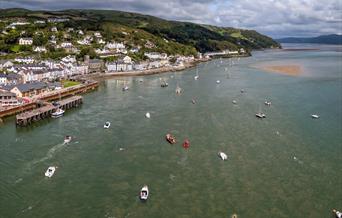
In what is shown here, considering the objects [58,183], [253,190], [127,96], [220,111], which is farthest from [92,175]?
[127,96]

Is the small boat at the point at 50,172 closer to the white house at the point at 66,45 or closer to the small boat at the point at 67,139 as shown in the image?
the small boat at the point at 67,139

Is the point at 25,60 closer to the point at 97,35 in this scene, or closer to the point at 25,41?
the point at 25,41

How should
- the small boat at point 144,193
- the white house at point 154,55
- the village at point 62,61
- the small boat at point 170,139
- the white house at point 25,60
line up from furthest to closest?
the white house at point 154,55, the white house at point 25,60, the village at point 62,61, the small boat at point 170,139, the small boat at point 144,193

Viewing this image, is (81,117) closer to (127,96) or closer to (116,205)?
(127,96)

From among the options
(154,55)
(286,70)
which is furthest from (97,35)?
(286,70)

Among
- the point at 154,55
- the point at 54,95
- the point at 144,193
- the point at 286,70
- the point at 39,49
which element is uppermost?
the point at 39,49

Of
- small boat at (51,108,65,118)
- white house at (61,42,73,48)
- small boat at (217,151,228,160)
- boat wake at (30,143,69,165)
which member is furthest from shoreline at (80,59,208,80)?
small boat at (217,151,228,160)

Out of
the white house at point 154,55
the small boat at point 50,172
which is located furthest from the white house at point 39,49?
the small boat at point 50,172
